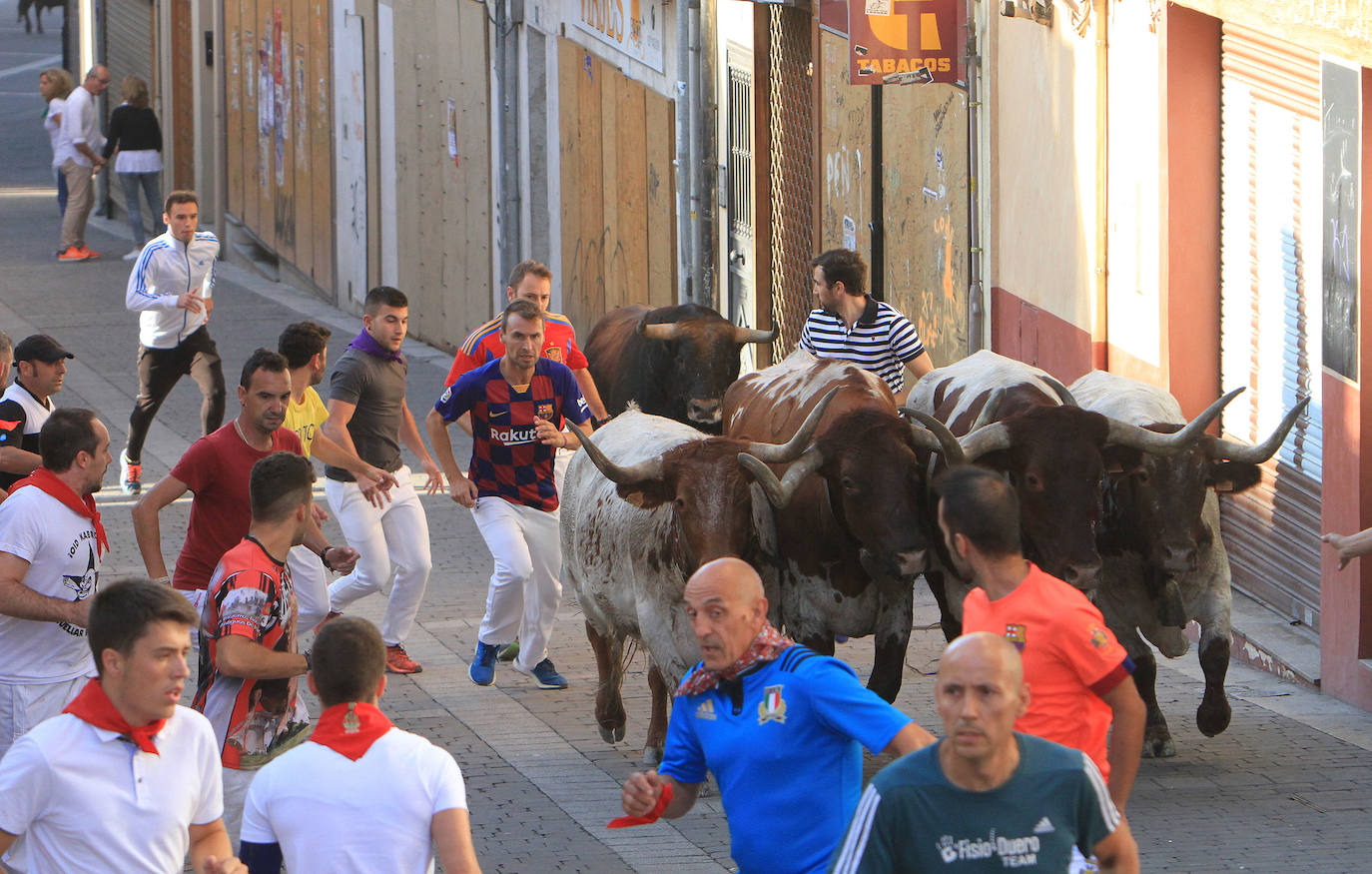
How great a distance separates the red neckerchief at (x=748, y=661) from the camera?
4.90 metres

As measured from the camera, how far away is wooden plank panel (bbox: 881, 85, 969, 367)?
1359 cm

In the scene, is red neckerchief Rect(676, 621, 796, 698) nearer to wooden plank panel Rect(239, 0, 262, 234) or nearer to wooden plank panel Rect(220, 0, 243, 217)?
wooden plank panel Rect(239, 0, 262, 234)

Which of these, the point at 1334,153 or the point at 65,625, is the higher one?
the point at 1334,153

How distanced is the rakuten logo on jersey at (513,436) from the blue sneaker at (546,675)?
122 cm

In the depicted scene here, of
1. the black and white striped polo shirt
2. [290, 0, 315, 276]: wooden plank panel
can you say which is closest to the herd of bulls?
the black and white striped polo shirt

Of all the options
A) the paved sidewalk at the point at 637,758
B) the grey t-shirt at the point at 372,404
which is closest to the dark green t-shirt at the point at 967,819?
the paved sidewalk at the point at 637,758

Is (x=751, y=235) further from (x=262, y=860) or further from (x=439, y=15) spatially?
(x=262, y=860)

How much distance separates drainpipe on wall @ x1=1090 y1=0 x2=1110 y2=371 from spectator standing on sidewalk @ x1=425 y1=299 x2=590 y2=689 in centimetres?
359

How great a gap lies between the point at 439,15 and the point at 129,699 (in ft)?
62.5

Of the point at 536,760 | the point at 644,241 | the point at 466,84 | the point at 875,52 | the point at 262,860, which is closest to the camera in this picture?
the point at 262,860

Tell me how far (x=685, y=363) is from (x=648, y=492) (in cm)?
422

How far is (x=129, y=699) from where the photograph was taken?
4.69 metres

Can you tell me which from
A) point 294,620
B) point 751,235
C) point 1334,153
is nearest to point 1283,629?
point 1334,153

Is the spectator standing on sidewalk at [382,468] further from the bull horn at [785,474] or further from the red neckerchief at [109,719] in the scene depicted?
the red neckerchief at [109,719]
